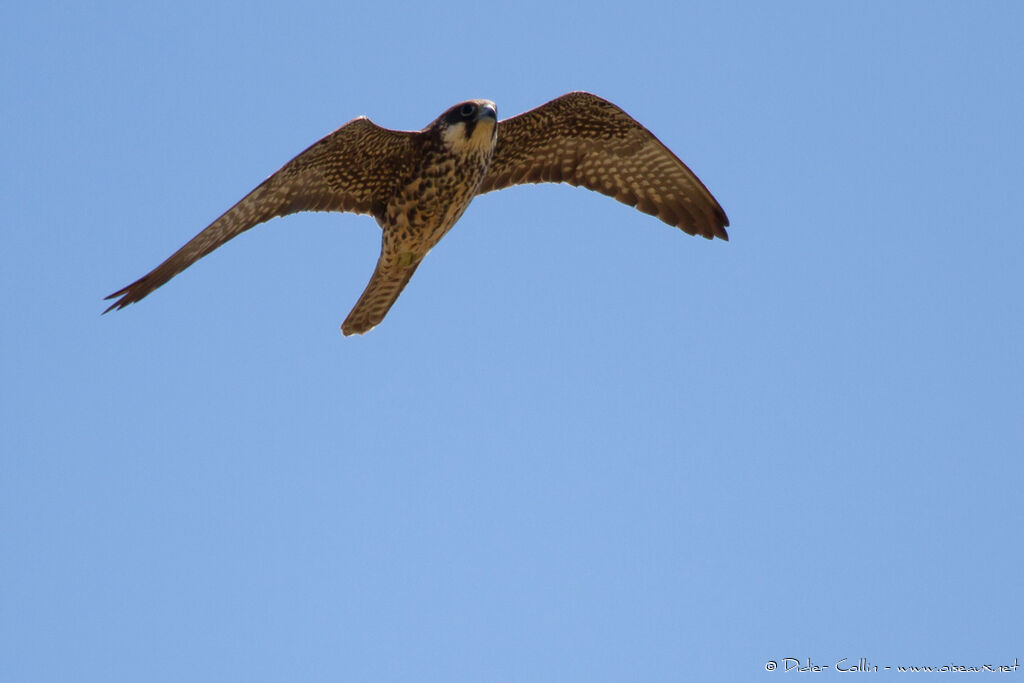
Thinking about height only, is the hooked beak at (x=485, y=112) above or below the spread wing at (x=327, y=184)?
above

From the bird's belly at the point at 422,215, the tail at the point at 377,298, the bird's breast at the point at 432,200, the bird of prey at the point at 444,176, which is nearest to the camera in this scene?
the bird of prey at the point at 444,176

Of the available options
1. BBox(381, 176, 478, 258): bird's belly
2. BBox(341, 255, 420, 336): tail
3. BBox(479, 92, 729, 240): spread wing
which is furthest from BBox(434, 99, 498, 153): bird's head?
BBox(341, 255, 420, 336): tail

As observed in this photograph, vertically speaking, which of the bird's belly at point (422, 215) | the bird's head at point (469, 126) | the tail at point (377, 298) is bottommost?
the tail at point (377, 298)

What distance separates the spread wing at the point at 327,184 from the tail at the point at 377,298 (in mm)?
501

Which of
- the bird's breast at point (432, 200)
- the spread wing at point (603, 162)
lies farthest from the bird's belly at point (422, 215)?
the spread wing at point (603, 162)

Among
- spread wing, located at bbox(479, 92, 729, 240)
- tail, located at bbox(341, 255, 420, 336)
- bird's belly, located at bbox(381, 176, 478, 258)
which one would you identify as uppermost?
spread wing, located at bbox(479, 92, 729, 240)

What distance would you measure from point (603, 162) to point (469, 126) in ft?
5.72

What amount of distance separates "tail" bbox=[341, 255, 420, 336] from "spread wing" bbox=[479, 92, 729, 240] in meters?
0.99

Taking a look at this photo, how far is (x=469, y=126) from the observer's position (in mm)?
8492

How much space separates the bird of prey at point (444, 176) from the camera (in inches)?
337

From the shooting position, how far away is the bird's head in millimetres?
8438

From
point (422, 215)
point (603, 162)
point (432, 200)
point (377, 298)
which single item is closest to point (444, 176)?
point (432, 200)

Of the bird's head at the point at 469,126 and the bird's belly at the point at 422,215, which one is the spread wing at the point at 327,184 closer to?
the bird's belly at the point at 422,215

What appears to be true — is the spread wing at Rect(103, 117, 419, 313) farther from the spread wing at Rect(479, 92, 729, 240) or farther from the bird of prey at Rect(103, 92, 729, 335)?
the spread wing at Rect(479, 92, 729, 240)
